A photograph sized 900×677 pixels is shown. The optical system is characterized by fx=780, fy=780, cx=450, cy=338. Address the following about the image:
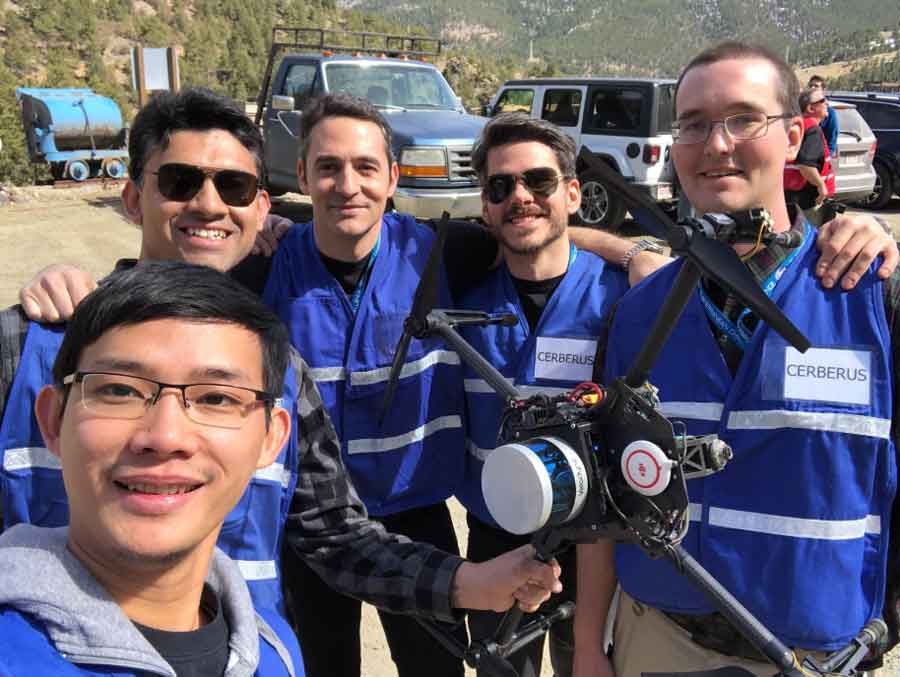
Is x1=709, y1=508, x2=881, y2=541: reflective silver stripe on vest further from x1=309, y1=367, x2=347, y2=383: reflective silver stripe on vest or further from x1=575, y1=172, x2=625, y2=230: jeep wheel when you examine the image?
x1=575, y1=172, x2=625, y2=230: jeep wheel

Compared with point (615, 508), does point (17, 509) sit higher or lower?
lower

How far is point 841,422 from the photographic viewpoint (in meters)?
1.82

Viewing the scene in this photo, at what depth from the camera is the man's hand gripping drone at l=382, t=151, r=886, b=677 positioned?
3.73ft

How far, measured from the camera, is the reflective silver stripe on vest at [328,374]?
113 inches

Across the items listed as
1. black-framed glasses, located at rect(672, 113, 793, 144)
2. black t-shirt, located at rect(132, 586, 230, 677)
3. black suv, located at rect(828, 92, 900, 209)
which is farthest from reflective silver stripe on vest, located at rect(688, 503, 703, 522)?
black suv, located at rect(828, 92, 900, 209)

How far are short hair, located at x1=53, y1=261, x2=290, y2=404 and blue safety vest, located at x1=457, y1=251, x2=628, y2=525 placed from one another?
1350 millimetres

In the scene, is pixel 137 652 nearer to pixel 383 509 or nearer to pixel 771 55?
pixel 383 509

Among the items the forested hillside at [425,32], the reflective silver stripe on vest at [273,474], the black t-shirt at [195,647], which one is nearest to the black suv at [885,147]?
the forested hillside at [425,32]

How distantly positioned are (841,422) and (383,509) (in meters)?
1.63

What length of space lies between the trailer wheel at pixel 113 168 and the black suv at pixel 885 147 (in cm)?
1514

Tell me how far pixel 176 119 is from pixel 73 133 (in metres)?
16.8

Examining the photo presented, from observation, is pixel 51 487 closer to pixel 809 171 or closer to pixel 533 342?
pixel 533 342

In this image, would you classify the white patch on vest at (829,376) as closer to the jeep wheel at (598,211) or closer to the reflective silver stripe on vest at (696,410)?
the reflective silver stripe on vest at (696,410)

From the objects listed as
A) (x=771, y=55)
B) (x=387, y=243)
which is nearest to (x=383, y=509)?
(x=387, y=243)
